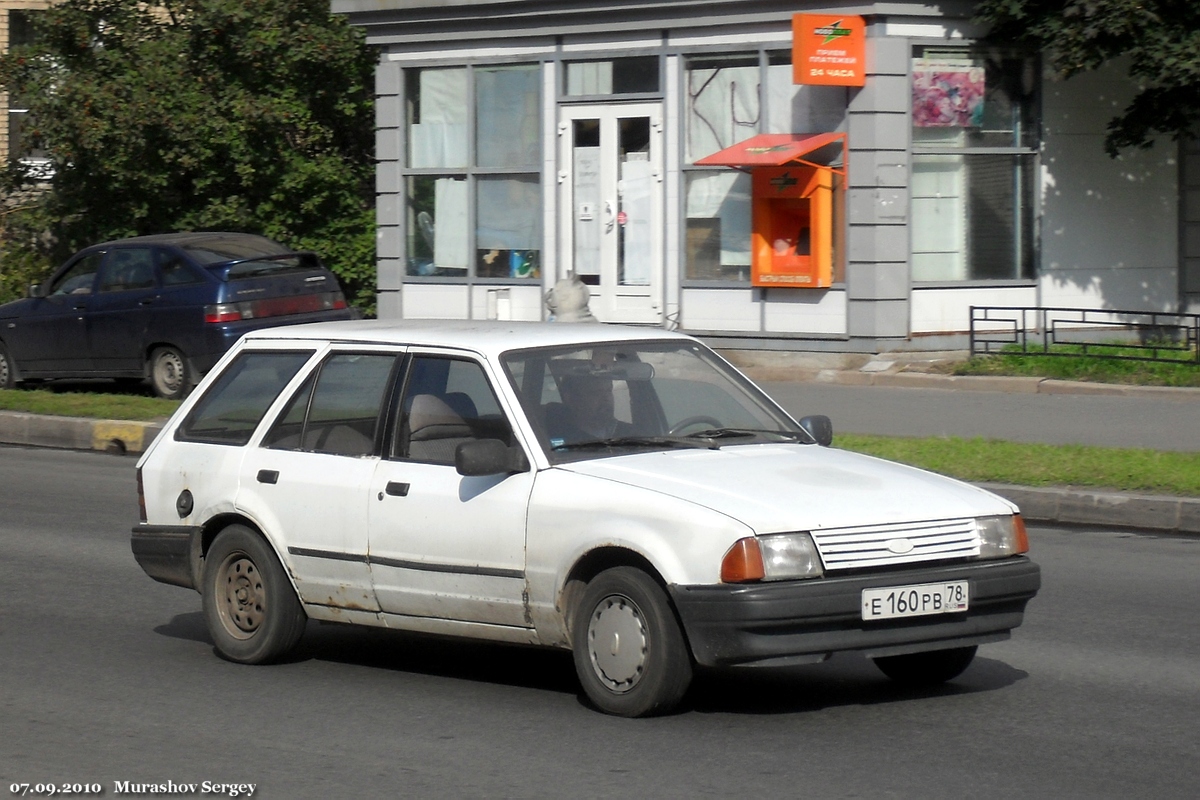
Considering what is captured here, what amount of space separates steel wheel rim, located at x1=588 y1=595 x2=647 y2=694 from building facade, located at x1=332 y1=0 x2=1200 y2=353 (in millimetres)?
13175

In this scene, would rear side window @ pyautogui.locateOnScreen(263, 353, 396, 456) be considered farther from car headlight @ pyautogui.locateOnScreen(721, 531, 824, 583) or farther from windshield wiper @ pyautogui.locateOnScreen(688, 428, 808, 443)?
car headlight @ pyautogui.locateOnScreen(721, 531, 824, 583)

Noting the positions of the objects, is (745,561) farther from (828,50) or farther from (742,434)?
(828,50)

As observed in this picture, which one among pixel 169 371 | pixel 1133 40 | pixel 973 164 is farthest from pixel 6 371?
pixel 1133 40

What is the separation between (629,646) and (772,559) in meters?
0.64

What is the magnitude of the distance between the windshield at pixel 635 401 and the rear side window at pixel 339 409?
666mm

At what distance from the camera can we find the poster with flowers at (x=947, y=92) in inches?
762

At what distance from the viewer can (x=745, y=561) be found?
19.5 feet

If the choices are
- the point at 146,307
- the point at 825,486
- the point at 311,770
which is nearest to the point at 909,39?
the point at 146,307

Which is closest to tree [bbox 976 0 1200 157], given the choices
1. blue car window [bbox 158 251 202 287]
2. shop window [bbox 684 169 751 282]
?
shop window [bbox 684 169 751 282]

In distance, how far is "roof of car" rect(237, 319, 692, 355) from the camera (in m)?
7.12

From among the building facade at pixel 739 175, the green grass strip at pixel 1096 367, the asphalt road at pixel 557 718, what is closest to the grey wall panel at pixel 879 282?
the building facade at pixel 739 175

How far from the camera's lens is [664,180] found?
2086 cm

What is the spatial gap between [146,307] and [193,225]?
6463 millimetres

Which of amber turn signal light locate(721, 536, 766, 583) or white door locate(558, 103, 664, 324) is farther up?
white door locate(558, 103, 664, 324)
